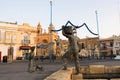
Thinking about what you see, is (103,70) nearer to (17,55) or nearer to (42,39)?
(17,55)

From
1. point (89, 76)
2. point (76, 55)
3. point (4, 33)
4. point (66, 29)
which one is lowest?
point (89, 76)

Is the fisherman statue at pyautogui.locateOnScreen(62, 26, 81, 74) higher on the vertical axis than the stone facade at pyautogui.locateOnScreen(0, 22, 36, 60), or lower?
lower

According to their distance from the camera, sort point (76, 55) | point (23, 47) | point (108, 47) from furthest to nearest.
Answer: point (108, 47), point (23, 47), point (76, 55)

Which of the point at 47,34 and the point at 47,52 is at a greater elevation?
the point at 47,34

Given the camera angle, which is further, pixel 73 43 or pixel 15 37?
pixel 15 37

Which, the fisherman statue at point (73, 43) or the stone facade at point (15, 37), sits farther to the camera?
the stone facade at point (15, 37)

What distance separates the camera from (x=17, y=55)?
2162 inches

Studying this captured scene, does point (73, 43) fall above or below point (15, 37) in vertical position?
below

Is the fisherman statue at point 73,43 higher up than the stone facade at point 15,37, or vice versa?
the stone facade at point 15,37

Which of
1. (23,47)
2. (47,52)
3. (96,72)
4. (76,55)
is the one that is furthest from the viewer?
(47,52)

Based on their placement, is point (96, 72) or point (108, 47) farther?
point (108, 47)

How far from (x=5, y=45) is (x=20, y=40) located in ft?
15.9

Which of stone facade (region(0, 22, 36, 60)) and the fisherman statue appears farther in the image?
stone facade (region(0, 22, 36, 60))

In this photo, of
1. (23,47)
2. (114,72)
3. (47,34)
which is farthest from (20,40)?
(114,72)
